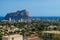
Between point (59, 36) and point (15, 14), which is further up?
point (59, 36)

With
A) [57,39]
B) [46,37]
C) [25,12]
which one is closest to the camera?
[57,39]

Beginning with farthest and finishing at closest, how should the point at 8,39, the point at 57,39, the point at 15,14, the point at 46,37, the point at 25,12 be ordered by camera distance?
1. the point at 15,14
2. the point at 25,12
3. the point at 8,39
4. the point at 46,37
5. the point at 57,39

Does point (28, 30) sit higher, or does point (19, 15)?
point (28, 30)

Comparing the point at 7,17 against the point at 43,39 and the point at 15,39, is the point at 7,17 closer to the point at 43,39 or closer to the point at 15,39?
the point at 15,39

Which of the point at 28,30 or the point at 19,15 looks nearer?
the point at 28,30

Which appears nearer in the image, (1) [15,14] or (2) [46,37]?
(2) [46,37]

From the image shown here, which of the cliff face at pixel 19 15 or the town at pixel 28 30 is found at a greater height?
the town at pixel 28 30

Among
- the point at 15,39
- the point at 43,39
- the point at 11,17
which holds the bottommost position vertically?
the point at 11,17

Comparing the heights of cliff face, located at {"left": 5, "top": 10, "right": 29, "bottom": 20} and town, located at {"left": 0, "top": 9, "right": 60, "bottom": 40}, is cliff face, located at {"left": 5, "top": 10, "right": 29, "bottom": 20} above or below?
below

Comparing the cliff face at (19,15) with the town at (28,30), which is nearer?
the town at (28,30)

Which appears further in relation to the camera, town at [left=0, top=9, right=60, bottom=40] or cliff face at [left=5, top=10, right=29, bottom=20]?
cliff face at [left=5, top=10, right=29, bottom=20]

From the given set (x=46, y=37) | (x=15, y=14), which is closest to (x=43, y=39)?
(x=46, y=37)
